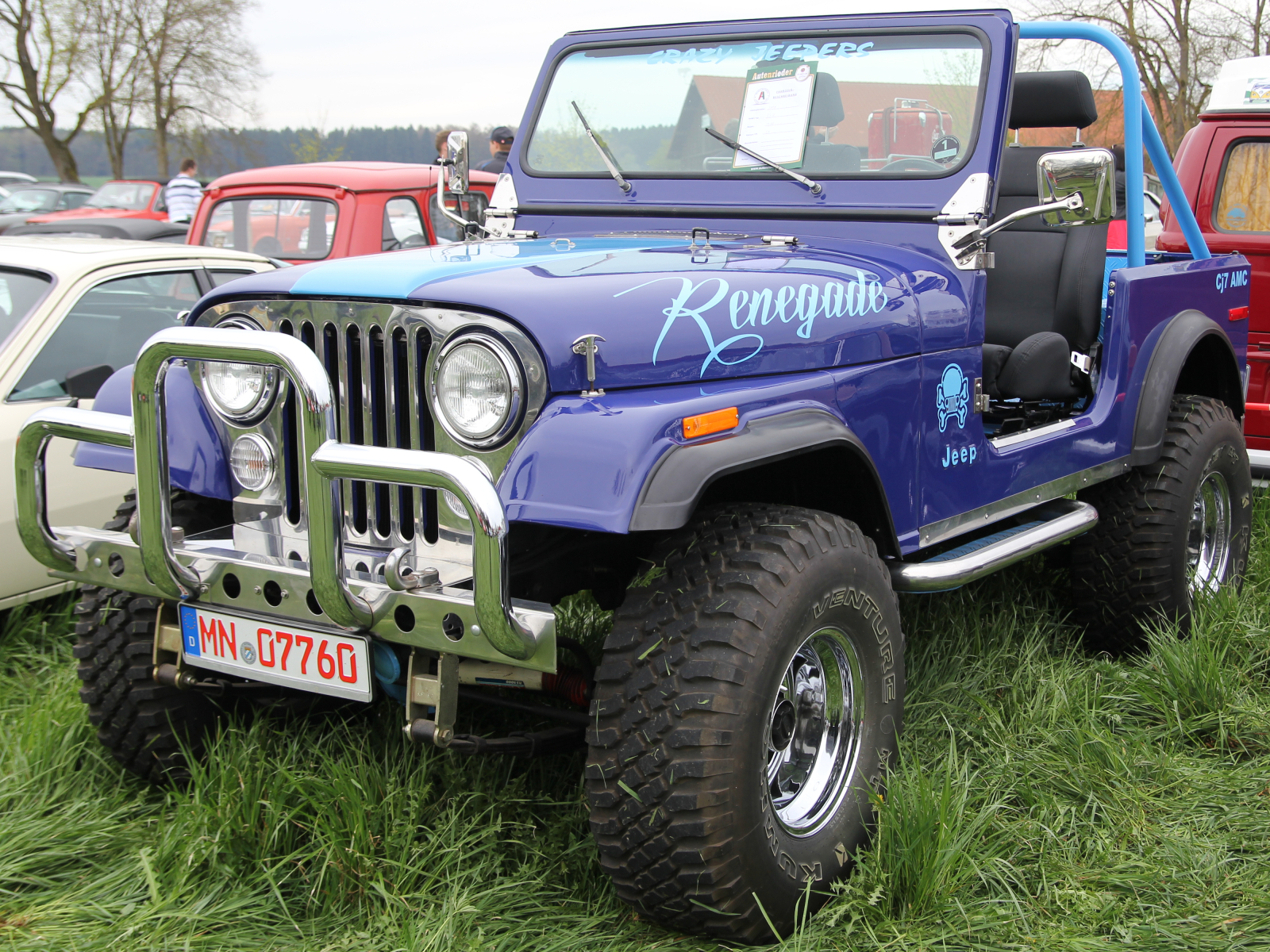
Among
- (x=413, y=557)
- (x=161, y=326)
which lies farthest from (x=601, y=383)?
(x=161, y=326)

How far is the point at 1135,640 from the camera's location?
12.4 feet

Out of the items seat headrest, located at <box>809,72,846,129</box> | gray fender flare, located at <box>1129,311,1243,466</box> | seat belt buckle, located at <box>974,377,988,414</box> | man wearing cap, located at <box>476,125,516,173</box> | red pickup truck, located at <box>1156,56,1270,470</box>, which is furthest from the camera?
man wearing cap, located at <box>476,125,516,173</box>

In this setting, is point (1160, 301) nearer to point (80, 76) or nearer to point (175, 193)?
point (175, 193)

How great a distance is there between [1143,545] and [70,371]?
3.64 meters

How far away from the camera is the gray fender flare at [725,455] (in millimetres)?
1977

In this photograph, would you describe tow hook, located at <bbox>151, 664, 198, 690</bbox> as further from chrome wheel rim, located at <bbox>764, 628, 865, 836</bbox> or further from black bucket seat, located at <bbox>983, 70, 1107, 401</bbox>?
black bucket seat, located at <bbox>983, 70, 1107, 401</bbox>

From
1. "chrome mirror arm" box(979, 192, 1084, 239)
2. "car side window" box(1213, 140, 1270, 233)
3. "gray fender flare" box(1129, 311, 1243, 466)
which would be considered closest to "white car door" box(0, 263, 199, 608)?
"chrome mirror arm" box(979, 192, 1084, 239)

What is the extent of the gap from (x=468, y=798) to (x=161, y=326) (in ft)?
8.76

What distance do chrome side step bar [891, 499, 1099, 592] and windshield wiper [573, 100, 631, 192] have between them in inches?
57.2

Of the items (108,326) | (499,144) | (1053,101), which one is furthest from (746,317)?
(499,144)

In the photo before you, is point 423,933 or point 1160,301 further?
point 1160,301

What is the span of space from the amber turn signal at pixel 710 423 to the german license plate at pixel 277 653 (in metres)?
0.73

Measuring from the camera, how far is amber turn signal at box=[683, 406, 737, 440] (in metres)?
2.10

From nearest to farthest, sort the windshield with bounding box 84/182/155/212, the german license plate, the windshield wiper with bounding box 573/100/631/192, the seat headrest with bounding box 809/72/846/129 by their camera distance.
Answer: the german license plate
the seat headrest with bounding box 809/72/846/129
the windshield wiper with bounding box 573/100/631/192
the windshield with bounding box 84/182/155/212
